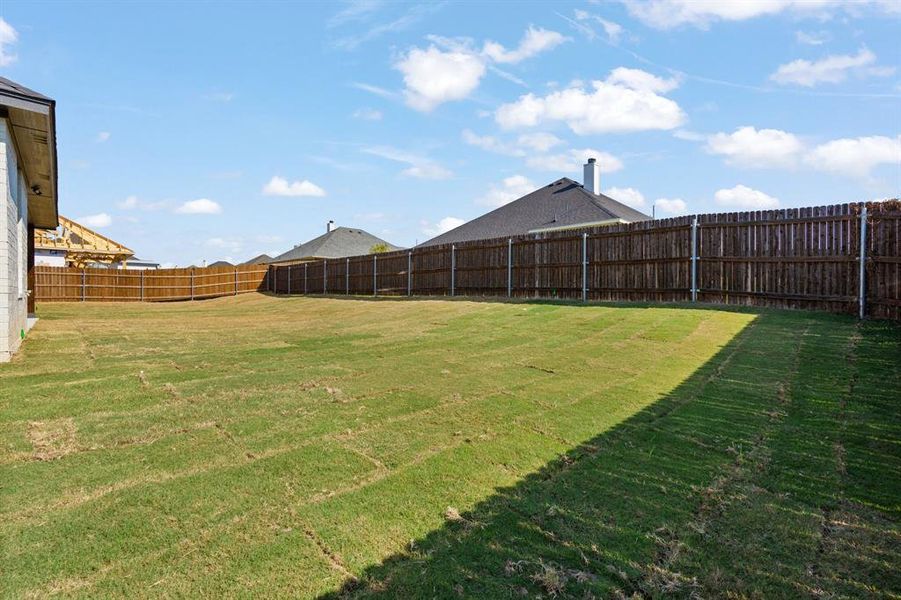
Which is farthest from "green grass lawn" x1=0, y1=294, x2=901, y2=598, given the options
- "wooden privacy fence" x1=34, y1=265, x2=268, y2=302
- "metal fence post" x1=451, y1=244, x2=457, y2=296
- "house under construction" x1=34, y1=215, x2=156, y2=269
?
"house under construction" x1=34, y1=215, x2=156, y2=269

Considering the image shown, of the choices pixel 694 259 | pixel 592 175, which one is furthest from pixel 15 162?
pixel 592 175

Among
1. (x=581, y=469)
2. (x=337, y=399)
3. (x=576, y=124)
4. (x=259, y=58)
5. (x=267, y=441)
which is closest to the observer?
(x=581, y=469)

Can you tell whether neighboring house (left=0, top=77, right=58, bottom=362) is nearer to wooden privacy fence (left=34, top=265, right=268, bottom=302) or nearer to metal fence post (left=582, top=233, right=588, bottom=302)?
metal fence post (left=582, top=233, right=588, bottom=302)

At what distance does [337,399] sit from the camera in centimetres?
472

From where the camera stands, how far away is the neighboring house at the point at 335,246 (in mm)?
38709

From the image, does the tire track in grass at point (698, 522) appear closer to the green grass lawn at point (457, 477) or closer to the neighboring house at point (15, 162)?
the green grass lawn at point (457, 477)

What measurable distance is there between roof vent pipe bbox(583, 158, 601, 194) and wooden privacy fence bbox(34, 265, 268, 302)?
65.7 feet

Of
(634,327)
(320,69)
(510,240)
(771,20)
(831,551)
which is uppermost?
(320,69)

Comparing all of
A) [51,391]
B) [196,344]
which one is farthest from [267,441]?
[196,344]

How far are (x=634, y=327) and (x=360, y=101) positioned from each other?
11.8m

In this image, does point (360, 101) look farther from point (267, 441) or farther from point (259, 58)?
point (267, 441)

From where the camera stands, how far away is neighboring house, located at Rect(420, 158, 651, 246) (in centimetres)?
2039

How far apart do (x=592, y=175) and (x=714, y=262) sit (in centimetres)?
1382

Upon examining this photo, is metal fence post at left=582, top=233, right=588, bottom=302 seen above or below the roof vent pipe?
below
